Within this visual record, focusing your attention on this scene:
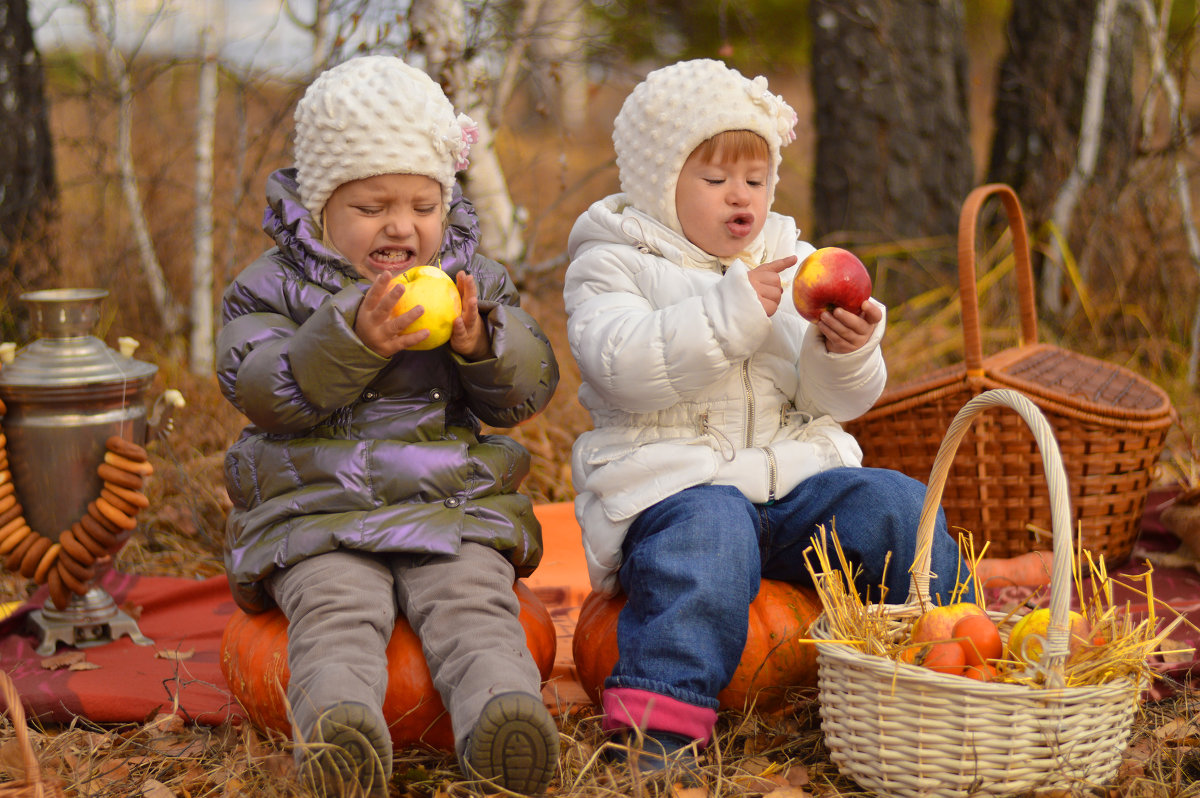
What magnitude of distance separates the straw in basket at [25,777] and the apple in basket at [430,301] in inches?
38.2

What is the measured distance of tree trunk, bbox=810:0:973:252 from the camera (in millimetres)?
6281

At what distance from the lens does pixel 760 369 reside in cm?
269

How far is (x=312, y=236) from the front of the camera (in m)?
2.51

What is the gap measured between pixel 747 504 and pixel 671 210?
747 millimetres

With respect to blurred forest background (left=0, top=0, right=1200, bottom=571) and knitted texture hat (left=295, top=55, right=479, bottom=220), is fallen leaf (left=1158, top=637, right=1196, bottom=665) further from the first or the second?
knitted texture hat (left=295, top=55, right=479, bottom=220)

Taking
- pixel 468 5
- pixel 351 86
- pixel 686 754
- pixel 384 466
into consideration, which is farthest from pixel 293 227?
pixel 468 5

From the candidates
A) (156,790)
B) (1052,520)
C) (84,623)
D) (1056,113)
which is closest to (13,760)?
(156,790)

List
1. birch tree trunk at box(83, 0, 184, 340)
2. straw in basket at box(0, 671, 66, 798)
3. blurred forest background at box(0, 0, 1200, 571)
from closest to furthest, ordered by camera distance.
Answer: straw in basket at box(0, 671, 66, 798), blurred forest background at box(0, 0, 1200, 571), birch tree trunk at box(83, 0, 184, 340)

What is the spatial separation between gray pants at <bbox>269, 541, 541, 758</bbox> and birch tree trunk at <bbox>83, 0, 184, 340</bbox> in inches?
114

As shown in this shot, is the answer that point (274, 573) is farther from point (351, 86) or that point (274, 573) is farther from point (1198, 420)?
point (1198, 420)

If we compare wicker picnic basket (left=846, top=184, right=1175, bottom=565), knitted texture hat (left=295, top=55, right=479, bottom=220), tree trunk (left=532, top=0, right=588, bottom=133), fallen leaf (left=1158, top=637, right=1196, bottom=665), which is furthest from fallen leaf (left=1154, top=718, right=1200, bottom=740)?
tree trunk (left=532, top=0, right=588, bottom=133)

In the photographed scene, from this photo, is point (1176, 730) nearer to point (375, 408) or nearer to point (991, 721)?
point (991, 721)

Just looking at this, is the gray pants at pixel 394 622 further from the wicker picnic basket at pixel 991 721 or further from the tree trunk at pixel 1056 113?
the tree trunk at pixel 1056 113

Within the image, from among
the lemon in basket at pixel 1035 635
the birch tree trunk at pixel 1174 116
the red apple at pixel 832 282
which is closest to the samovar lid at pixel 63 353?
→ the red apple at pixel 832 282
